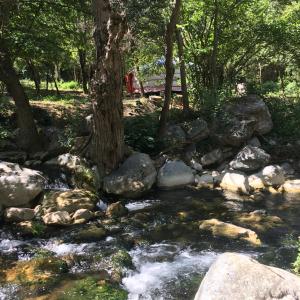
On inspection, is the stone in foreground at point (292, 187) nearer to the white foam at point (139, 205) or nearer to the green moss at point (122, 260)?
A: the white foam at point (139, 205)

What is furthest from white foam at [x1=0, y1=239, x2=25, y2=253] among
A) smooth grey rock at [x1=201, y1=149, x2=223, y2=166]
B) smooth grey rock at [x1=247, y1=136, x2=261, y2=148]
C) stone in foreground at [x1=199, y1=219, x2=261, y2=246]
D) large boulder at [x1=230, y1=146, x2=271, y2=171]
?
smooth grey rock at [x1=247, y1=136, x2=261, y2=148]

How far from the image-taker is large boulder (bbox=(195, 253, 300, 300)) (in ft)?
15.7

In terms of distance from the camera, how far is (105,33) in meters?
11.0

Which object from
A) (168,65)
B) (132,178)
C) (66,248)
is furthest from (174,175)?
(66,248)

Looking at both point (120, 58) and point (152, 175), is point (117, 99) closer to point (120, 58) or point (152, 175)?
point (120, 58)

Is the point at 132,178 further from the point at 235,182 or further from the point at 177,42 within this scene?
the point at 177,42

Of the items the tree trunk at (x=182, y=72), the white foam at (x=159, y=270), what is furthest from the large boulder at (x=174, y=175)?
the white foam at (x=159, y=270)

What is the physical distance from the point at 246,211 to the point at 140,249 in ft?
10.9

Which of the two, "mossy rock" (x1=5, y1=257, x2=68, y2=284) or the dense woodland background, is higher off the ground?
the dense woodland background

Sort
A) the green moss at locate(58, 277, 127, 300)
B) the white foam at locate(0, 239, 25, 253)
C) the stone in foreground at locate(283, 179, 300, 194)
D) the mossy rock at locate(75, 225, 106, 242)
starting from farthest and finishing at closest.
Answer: the stone in foreground at locate(283, 179, 300, 194) < the mossy rock at locate(75, 225, 106, 242) < the white foam at locate(0, 239, 25, 253) < the green moss at locate(58, 277, 127, 300)

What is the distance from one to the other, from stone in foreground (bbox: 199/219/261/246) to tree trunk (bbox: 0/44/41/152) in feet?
21.1

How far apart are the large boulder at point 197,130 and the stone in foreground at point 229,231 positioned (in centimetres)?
507

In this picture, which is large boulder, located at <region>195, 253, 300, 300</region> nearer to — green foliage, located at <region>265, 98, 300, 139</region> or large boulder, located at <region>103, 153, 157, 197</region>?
large boulder, located at <region>103, 153, 157, 197</region>

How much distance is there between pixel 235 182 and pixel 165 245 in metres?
4.41
